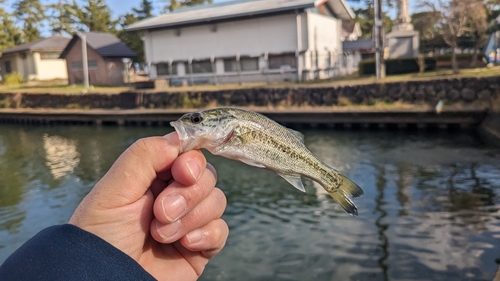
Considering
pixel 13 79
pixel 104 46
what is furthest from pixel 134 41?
pixel 13 79

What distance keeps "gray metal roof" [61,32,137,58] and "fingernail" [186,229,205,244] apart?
135 feet

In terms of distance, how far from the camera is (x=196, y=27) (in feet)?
111

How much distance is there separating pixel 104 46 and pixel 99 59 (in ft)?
4.85

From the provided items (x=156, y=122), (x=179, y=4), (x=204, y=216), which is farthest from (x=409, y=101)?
(x=179, y=4)

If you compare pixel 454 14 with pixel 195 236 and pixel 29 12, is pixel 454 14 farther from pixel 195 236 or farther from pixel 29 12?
pixel 29 12

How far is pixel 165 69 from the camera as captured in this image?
35688mm

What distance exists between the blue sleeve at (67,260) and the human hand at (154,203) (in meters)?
0.31

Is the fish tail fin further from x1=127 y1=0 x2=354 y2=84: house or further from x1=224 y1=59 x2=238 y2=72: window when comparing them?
x1=224 y1=59 x2=238 y2=72: window

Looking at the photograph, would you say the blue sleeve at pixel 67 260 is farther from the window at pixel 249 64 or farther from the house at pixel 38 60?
the house at pixel 38 60

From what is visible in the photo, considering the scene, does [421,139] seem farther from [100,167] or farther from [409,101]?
[100,167]

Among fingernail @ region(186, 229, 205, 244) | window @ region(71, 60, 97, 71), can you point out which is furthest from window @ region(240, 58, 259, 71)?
fingernail @ region(186, 229, 205, 244)

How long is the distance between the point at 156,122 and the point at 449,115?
15696 millimetres

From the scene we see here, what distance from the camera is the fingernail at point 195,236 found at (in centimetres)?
212

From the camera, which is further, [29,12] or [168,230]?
[29,12]
